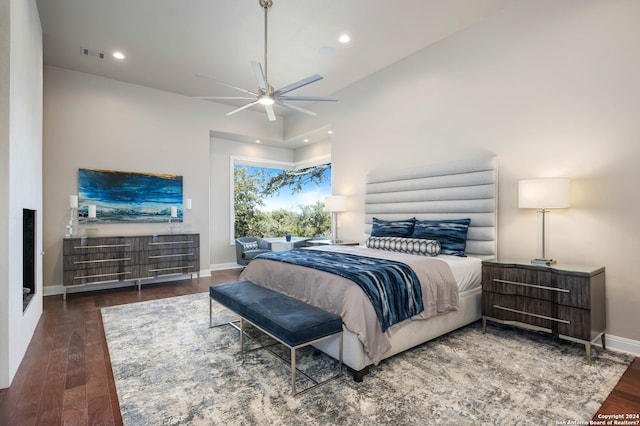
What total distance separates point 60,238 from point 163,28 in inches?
135

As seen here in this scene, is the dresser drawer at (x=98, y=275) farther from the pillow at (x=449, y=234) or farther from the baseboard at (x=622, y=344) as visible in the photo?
the baseboard at (x=622, y=344)

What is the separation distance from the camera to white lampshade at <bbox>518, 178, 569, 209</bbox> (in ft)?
9.41

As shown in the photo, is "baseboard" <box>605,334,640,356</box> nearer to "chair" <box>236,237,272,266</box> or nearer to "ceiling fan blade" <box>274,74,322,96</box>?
"ceiling fan blade" <box>274,74,322,96</box>

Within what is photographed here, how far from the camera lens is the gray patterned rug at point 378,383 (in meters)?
1.87

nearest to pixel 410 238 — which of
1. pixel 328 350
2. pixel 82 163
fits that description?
pixel 328 350

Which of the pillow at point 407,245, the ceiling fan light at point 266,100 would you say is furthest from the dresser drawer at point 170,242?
the ceiling fan light at point 266,100

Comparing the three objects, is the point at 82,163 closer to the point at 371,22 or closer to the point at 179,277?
Result: the point at 179,277

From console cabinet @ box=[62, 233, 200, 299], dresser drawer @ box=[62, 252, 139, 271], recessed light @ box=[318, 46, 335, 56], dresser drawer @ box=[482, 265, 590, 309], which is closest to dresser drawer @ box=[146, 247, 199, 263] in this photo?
console cabinet @ box=[62, 233, 200, 299]

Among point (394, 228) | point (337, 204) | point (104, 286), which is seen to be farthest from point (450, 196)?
point (104, 286)

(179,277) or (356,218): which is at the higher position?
(356,218)

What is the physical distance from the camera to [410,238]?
405cm

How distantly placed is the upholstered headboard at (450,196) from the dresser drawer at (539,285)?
1.88 ft

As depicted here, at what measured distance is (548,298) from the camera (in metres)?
2.77

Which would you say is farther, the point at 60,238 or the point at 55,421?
the point at 60,238
